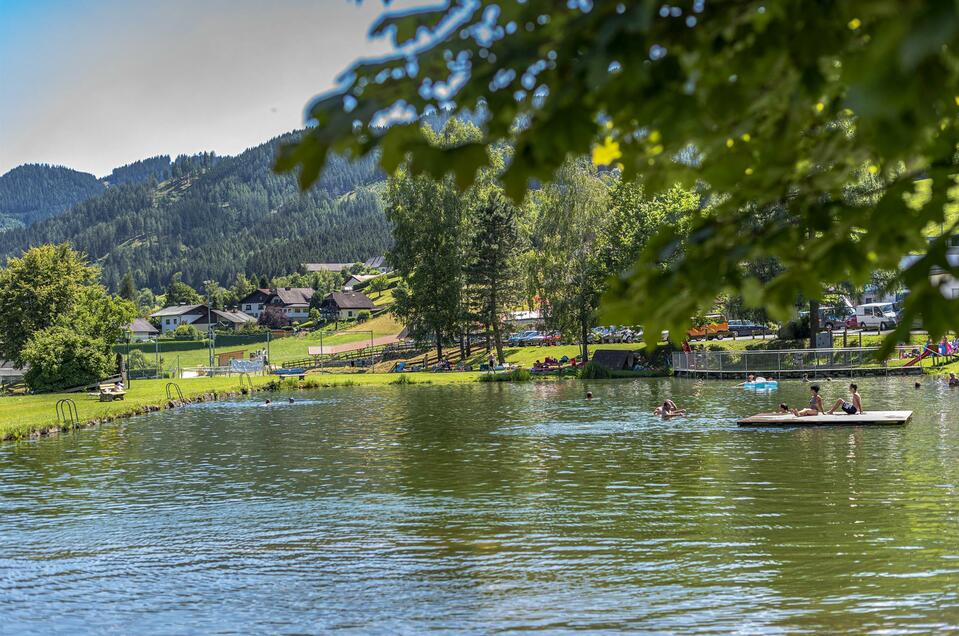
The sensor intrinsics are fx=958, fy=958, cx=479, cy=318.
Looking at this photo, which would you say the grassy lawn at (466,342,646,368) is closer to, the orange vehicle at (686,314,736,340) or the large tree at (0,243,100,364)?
the orange vehicle at (686,314,736,340)

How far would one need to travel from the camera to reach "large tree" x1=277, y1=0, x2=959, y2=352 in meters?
3.33

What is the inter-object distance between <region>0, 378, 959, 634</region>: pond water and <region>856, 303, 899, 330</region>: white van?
43095mm

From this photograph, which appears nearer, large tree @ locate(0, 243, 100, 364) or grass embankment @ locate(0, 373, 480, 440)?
grass embankment @ locate(0, 373, 480, 440)

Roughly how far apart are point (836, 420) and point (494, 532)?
1806 centimetres

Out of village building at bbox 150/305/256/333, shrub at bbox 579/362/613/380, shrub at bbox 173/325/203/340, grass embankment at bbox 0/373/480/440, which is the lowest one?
shrub at bbox 579/362/613/380

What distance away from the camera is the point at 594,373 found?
6769cm

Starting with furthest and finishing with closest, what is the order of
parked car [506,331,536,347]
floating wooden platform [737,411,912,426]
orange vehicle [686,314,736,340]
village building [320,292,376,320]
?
village building [320,292,376,320] < parked car [506,331,536,347] < orange vehicle [686,314,736,340] < floating wooden platform [737,411,912,426]

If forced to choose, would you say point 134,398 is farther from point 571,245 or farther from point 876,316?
point 876,316

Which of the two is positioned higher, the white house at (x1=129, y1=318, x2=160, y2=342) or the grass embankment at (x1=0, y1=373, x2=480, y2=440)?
the white house at (x1=129, y1=318, x2=160, y2=342)

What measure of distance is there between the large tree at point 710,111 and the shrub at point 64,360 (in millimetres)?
63634

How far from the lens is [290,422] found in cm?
4231

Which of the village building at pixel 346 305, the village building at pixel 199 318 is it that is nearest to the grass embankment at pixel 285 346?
the village building at pixel 346 305

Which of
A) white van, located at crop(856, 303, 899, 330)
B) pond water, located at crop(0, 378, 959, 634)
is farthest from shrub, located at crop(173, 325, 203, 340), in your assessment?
pond water, located at crop(0, 378, 959, 634)

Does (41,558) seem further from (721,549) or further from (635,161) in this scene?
(635,161)
